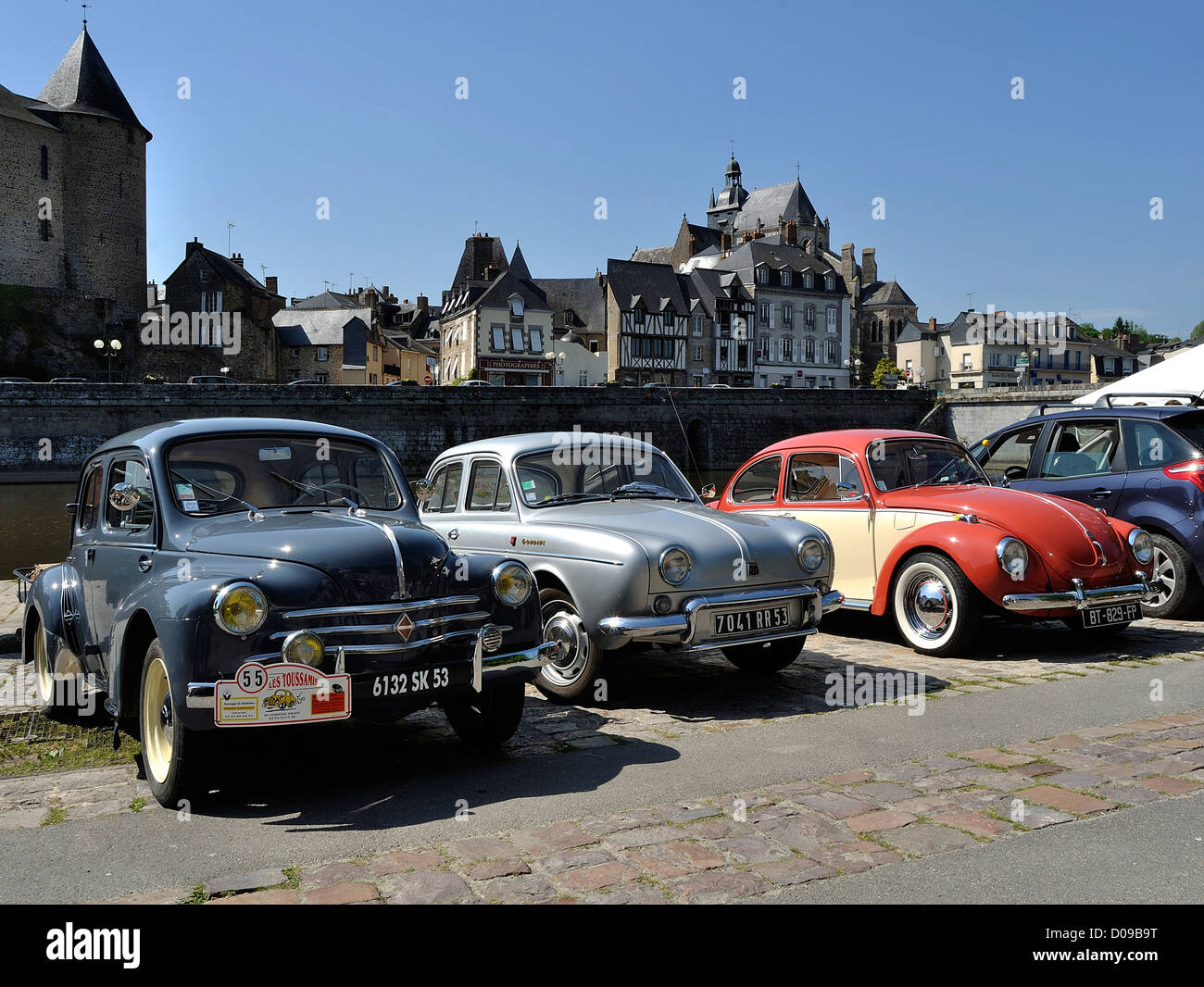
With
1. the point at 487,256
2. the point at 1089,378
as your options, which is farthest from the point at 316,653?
the point at 1089,378

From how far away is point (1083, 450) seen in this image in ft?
33.6

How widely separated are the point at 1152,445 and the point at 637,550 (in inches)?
241

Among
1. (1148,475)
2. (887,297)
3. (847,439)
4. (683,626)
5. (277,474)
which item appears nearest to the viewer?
(277,474)

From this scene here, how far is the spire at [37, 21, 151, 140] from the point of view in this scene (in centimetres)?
6694

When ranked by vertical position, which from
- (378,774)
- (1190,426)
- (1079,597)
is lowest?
(378,774)

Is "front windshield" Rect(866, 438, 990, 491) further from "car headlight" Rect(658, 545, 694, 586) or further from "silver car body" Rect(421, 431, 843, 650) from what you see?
"car headlight" Rect(658, 545, 694, 586)

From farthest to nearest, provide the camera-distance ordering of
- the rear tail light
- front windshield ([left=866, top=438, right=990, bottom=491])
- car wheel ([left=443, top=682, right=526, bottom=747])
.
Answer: the rear tail light
front windshield ([left=866, top=438, right=990, bottom=491])
car wheel ([left=443, top=682, right=526, bottom=747])

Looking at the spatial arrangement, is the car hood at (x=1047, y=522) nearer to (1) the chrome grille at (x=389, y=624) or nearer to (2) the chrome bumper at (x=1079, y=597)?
(2) the chrome bumper at (x=1079, y=597)

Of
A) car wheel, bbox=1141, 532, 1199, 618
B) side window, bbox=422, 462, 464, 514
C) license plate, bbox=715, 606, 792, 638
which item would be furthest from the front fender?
side window, bbox=422, 462, 464, 514

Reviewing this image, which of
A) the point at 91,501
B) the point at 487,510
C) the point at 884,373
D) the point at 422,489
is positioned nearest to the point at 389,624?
the point at 422,489

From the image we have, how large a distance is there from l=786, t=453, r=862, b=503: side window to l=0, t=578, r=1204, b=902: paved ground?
2.43 meters

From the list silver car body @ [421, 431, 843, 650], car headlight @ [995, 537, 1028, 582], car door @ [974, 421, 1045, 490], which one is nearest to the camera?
silver car body @ [421, 431, 843, 650]

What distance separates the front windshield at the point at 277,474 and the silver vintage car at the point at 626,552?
41.1 inches

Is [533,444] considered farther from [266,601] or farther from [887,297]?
[887,297]
